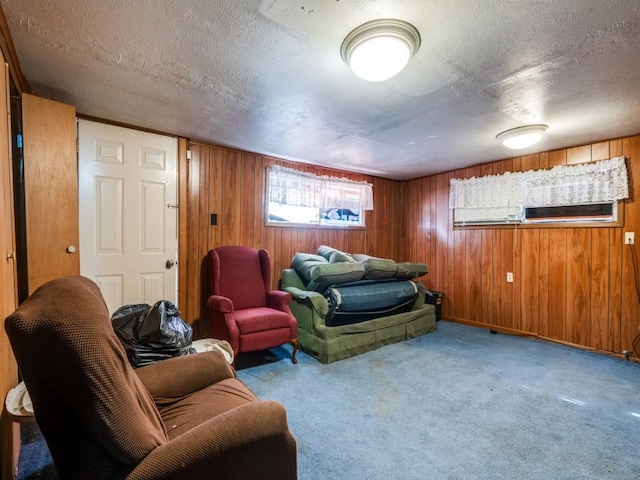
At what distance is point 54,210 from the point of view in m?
2.07

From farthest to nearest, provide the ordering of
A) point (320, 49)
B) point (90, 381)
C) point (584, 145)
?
point (584, 145)
point (320, 49)
point (90, 381)

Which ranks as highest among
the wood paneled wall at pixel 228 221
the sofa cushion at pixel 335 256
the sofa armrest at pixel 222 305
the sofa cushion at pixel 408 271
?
the wood paneled wall at pixel 228 221

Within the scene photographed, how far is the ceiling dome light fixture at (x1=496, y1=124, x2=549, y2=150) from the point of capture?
108 inches

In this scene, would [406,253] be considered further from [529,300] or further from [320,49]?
[320,49]

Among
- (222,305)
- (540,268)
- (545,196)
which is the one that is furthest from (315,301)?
(545,196)

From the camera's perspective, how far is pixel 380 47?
59.9 inches

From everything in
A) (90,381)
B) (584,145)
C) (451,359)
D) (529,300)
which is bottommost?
(451,359)

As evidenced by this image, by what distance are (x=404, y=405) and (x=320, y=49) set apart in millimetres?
2339

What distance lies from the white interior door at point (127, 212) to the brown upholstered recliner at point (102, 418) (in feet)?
6.74

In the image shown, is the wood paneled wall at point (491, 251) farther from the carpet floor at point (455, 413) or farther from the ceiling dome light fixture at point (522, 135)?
the ceiling dome light fixture at point (522, 135)

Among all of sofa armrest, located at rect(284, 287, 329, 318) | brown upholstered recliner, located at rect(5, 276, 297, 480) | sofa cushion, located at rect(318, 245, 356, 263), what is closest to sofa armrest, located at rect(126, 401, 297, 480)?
brown upholstered recliner, located at rect(5, 276, 297, 480)

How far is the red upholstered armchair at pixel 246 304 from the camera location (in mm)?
2654

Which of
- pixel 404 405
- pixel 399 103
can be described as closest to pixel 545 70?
pixel 399 103

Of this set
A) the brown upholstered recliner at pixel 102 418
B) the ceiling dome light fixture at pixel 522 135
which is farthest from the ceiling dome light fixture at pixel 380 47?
the ceiling dome light fixture at pixel 522 135
